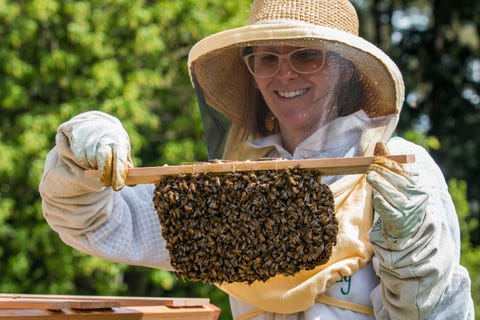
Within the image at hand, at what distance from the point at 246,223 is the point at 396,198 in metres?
0.53

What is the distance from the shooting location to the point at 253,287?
3.48 m

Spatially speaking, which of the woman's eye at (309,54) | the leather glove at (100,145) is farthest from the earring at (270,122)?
the leather glove at (100,145)

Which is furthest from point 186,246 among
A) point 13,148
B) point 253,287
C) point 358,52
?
point 13,148

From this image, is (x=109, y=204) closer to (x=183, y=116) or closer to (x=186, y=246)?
(x=186, y=246)

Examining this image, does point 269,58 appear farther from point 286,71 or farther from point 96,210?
point 96,210

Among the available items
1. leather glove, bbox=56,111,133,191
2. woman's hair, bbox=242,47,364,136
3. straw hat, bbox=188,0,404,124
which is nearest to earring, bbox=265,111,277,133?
woman's hair, bbox=242,47,364,136

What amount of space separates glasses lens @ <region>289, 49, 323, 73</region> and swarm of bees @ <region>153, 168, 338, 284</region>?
63 cm

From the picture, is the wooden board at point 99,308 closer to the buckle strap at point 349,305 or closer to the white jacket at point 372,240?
the white jacket at point 372,240

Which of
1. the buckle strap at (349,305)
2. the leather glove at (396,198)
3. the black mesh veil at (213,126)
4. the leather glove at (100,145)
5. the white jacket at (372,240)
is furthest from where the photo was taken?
the black mesh veil at (213,126)

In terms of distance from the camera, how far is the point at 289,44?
11.7 feet

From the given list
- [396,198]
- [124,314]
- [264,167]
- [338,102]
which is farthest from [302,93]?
[124,314]

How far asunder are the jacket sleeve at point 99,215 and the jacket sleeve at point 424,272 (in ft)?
3.20

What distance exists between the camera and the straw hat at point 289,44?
3.50 meters

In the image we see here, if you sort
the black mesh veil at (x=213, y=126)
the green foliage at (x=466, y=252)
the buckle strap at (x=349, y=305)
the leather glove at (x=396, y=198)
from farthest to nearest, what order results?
the green foliage at (x=466, y=252) → the black mesh veil at (x=213, y=126) → the buckle strap at (x=349, y=305) → the leather glove at (x=396, y=198)
